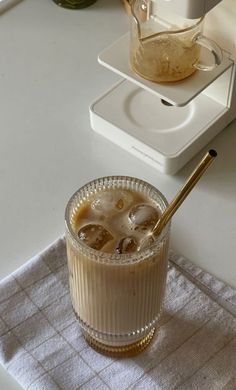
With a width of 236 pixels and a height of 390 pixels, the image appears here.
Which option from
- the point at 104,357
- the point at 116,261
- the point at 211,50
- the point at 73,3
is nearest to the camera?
the point at 116,261

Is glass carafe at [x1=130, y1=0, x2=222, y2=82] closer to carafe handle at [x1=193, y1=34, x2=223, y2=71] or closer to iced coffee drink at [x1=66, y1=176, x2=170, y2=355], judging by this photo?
carafe handle at [x1=193, y1=34, x2=223, y2=71]

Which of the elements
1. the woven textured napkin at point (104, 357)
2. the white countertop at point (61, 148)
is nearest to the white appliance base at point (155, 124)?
the white countertop at point (61, 148)

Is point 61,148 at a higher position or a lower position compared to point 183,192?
lower

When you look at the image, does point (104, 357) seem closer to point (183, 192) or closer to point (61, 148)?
point (183, 192)

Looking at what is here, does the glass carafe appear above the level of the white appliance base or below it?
above

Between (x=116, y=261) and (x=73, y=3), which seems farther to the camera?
(x=73, y=3)

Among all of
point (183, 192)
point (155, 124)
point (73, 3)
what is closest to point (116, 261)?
point (183, 192)

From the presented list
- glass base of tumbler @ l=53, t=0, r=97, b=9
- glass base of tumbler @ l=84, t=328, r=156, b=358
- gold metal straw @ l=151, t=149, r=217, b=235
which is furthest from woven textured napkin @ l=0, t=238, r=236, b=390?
glass base of tumbler @ l=53, t=0, r=97, b=9

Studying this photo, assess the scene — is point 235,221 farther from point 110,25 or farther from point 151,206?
point 110,25
